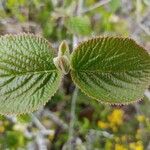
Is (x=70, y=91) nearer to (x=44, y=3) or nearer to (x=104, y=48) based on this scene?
(x=44, y=3)

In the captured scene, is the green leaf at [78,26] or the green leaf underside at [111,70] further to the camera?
the green leaf at [78,26]

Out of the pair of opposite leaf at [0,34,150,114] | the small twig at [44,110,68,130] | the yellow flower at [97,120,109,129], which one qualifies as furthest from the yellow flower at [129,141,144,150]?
the pair of opposite leaf at [0,34,150,114]

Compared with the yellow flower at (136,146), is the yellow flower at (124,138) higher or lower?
higher

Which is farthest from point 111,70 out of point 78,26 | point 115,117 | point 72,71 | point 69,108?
point 115,117

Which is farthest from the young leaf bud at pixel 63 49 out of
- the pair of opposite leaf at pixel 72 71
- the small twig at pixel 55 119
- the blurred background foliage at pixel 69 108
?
the small twig at pixel 55 119

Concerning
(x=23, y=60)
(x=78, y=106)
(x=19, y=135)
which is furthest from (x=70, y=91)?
(x=23, y=60)

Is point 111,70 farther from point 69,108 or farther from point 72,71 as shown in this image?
point 69,108

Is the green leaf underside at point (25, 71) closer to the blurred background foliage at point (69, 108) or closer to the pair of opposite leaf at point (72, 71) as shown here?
the pair of opposite leaf at point (72, 71)
